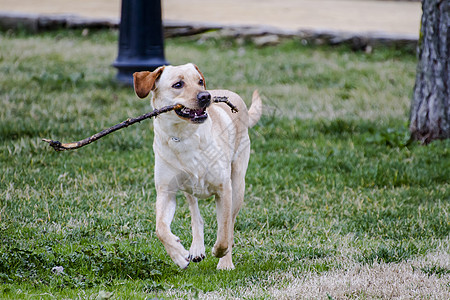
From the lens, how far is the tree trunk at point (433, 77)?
736 centimetres

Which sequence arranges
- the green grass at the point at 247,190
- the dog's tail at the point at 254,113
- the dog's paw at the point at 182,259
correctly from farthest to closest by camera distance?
1. the dog's tail at the point at 254,113
2. the green grass at the point at 247,190
3. the dog's paw at the point at 182,259

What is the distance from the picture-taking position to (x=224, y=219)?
4277mm

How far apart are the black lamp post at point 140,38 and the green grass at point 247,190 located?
0.46 metres

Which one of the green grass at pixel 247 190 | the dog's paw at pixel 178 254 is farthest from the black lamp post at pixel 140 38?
the dog's paw at pixel 178 254

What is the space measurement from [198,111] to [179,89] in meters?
0.21

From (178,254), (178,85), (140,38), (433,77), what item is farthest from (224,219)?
(140,38)

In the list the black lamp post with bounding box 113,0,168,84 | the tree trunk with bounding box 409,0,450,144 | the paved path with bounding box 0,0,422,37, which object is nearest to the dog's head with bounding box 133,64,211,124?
the tree trunk with bounding box 409,0,450,144

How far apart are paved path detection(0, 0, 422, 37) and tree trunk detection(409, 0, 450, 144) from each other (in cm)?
707

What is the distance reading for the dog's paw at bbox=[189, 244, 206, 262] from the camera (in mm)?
4395

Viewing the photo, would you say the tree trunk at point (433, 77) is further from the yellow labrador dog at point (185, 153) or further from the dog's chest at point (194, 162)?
the dog's chest at point (194, 162)

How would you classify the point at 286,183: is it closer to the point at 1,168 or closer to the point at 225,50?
the point at 1,168

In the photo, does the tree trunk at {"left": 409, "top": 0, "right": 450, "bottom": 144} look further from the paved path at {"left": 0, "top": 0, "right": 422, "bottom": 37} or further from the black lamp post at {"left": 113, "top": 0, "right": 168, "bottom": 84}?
the paved path at {"left": 0, "top": 0, "right": 422, "bottom": 37}

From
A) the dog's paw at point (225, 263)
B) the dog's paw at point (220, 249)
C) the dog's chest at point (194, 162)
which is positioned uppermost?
the dog's chest at point (194, 162)

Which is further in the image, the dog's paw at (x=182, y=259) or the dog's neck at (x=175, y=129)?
the dog's neck at (x=175, y=129)
